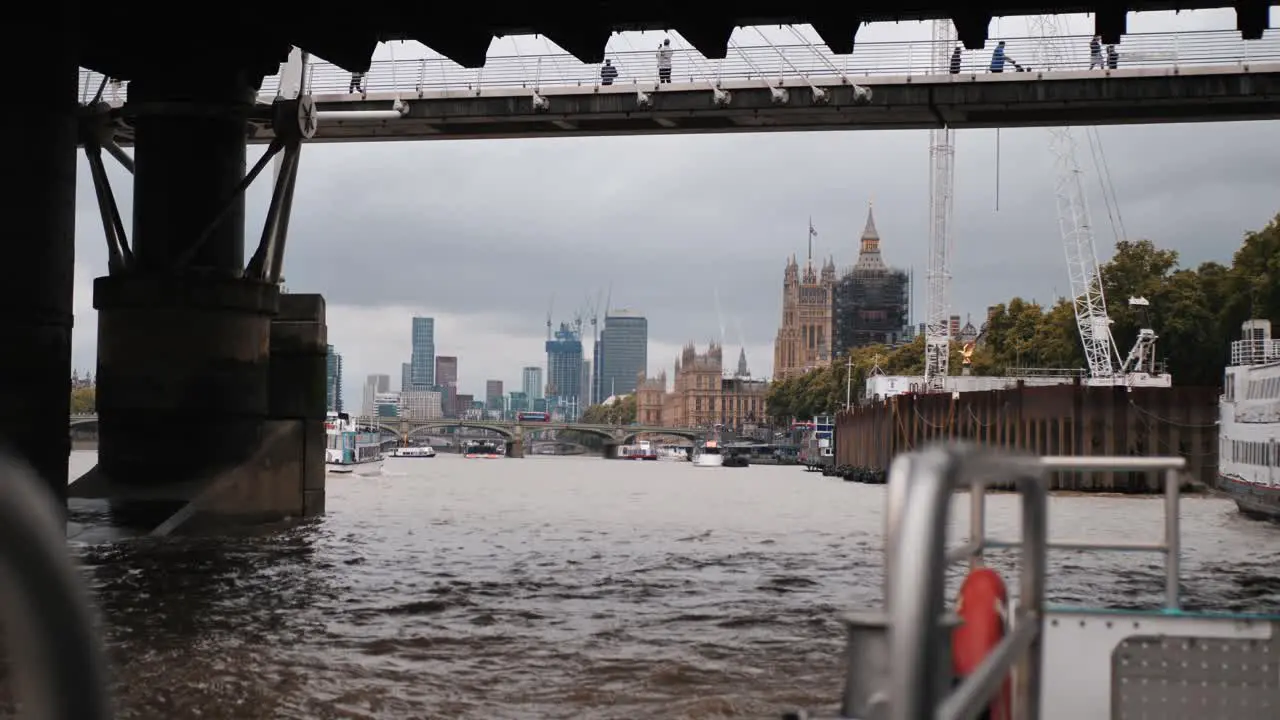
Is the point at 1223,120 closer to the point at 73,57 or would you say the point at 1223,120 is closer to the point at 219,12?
the point at 219,12

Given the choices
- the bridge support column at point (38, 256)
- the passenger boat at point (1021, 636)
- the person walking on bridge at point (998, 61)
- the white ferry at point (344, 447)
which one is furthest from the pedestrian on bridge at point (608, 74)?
the white ferry at point (344, 447)

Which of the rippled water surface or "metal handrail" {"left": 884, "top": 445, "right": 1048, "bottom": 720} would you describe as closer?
"metal handrail" {"left": 884, "top": 445, "right": 1048, "bottom": 720}

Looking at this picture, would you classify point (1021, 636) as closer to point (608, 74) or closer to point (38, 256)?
point (38, 256)

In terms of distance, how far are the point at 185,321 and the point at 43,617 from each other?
1195 inches

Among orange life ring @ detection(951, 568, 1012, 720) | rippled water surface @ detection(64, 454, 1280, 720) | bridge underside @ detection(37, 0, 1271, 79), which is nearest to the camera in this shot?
orange life ring @ detection(951, 568, 1012, 720)

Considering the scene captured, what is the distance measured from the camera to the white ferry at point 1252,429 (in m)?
54.9

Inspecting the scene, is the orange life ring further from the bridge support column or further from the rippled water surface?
the bridge support column

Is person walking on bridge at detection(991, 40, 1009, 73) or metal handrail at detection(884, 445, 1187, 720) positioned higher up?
person walking on bridge at detection(991, 40, 1009, 73)

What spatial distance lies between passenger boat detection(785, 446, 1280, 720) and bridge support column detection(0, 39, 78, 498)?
19016 millimetres

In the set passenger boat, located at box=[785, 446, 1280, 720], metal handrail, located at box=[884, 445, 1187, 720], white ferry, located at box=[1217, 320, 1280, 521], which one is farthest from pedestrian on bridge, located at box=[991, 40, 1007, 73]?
metal handrail, located at box=[884, 445, 1187, 720]

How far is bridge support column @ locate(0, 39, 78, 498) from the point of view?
76.0 feet

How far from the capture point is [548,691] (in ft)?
51.4

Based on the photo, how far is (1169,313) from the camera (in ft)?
321

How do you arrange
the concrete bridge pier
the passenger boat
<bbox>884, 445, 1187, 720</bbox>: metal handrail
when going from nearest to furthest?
<bbox>884, 445, 1187, 720</bbox>: metal handrail
the passenger boat
the concrete bridge pier
